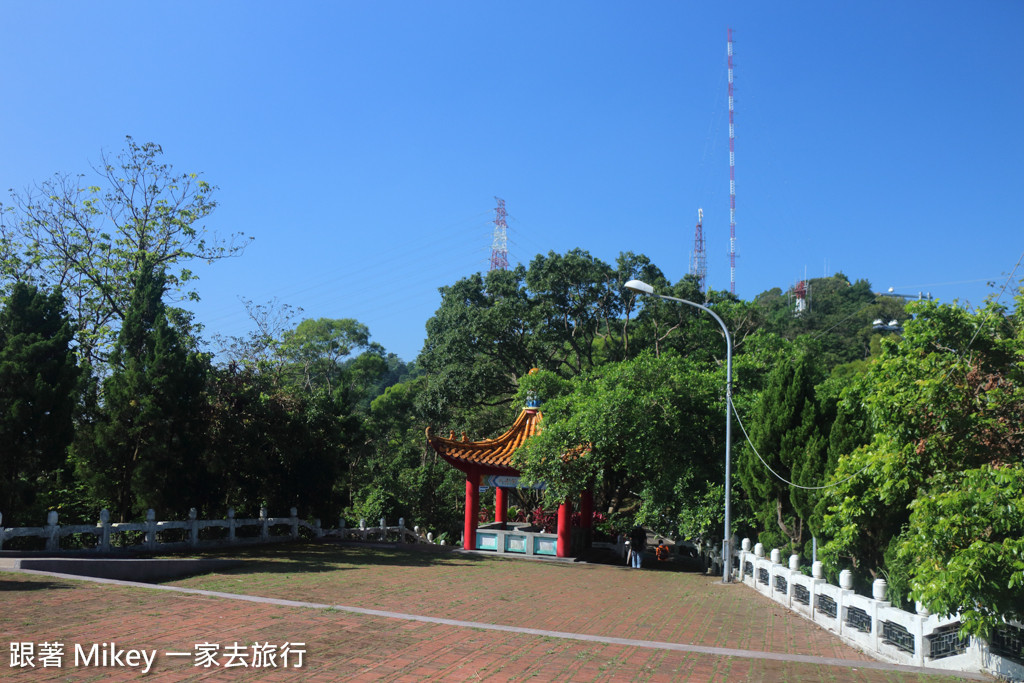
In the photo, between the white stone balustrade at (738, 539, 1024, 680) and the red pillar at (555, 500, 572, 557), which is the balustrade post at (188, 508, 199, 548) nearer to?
the red pillar at (555, 500, 572, 557)

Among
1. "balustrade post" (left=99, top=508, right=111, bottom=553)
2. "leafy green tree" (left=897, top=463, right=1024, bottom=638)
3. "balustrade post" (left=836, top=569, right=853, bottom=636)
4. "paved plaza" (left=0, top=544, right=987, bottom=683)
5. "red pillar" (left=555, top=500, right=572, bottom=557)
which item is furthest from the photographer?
"red pillar" (left=555, top=500, right=572, bottom=557)

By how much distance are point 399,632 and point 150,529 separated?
10.0 meters

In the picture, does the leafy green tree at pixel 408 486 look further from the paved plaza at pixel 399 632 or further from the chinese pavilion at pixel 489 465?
the paved plaza at pixel 399 632

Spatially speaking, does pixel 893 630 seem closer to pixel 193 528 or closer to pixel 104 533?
pixel 104 533

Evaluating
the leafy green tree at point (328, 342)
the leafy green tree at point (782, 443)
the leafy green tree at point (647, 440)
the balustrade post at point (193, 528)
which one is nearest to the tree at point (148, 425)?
the balustrade post at point (193, 528)

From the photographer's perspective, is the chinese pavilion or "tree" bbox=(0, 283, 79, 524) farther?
the chinese pavilion

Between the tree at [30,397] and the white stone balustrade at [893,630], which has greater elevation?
the tree at [30,397]

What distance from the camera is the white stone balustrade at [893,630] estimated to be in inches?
340

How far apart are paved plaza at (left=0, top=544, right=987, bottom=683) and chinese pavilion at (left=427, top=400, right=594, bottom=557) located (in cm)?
685

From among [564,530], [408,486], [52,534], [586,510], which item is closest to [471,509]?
[564,530]

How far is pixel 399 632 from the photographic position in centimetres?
944

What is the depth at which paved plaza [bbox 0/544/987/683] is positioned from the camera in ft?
25.1

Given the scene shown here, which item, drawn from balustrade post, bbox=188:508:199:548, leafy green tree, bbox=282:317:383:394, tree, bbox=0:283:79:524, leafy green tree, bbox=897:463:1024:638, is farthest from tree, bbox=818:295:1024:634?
leafy green tree, bbox=282:317:383:394

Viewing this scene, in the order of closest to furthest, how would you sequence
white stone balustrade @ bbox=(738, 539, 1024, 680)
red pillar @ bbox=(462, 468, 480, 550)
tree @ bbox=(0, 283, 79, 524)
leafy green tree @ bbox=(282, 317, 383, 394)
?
white stone balustrade @ bbox=(738, 539, 1024, 680), tree @ bbox=(0, 283, 79, 524), red pillar @ bbox=(462, 468, 480, 550), leafy green tree @ bbox=(282, 317, 383, 394)
